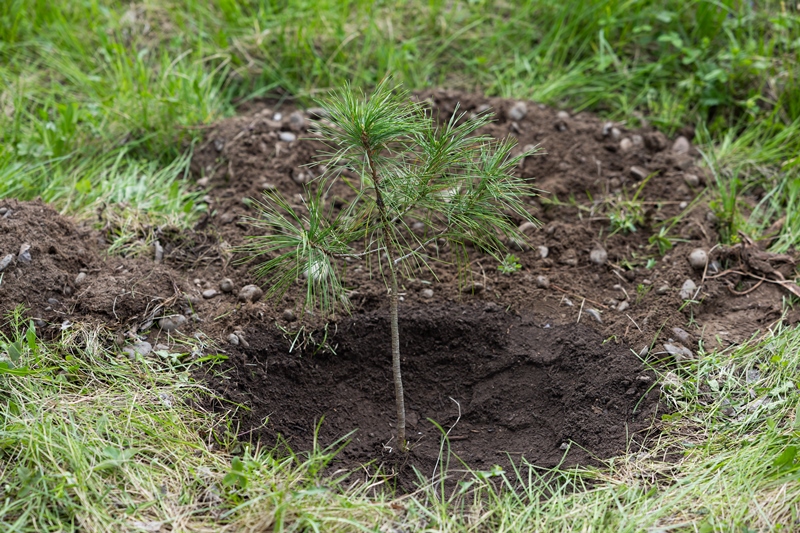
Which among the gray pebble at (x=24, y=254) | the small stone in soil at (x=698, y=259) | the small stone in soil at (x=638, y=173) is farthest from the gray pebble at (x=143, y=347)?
the small stone in soil at (x=638, y=173)

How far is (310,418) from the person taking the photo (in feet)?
8.02

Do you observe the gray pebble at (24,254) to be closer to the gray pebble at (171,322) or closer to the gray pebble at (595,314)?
the gray pebble at (171,322)

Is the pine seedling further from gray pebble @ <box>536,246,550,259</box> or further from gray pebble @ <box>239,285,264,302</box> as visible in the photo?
Result: gray pebble @ <box>536,246,550,259</box>

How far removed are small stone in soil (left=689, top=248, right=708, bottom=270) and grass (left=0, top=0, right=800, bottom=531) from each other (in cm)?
30

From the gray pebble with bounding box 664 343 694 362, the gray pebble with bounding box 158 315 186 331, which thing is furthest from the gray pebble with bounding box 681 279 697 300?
the gray pebble with bounding box 158 315 186 331

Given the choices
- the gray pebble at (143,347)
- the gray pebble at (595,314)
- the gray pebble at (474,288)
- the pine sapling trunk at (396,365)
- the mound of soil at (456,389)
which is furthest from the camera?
the gray pebble at (474,288)

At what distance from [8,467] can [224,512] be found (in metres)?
0.62

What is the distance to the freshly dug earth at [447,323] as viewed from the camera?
2.41 m

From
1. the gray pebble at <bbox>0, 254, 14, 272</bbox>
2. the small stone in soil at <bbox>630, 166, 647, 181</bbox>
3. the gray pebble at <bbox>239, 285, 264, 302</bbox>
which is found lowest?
the gray pebble at <bbox>239, 285, 264, 302</bbox>

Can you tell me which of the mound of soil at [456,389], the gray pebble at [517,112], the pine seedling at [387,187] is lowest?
the mound of soil at [456,389]

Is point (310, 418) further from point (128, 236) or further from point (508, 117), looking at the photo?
point (508, 117)

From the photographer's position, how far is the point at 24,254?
262cm

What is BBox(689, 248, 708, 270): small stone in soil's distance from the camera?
287cm

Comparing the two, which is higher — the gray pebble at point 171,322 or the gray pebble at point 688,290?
the gray pebble at point 171,322
